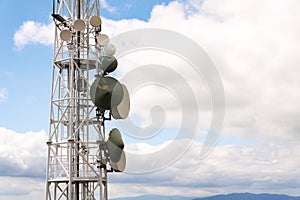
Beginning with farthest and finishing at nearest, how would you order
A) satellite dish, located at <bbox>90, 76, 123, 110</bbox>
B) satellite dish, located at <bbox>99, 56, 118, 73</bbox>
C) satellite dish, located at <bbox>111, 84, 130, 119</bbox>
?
satellite dish, located at <bbox>99, 56, 118, 73</bbox>
satellite dish, located at <bbox>111, 84, 130, 119</bbox>
satellite dish, located at <bbox>90, 76, 123, 110</bbox>

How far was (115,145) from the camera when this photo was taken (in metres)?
34.7

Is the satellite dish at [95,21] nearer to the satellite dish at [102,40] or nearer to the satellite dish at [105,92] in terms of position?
the satellite dish at [102,40]

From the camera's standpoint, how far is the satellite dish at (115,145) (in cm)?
3456

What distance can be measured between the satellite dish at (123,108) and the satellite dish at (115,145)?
123cm

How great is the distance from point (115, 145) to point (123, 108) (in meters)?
3.11

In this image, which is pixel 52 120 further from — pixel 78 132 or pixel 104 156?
pixel 104 156

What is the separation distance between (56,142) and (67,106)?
9.76 ft

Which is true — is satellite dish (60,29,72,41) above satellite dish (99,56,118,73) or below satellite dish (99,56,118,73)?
above

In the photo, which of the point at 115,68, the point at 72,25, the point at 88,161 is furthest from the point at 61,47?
the point at 88,161

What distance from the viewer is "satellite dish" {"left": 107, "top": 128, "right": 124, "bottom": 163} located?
3456cm

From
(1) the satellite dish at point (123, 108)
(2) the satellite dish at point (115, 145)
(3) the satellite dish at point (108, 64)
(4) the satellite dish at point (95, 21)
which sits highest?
(4) the satellite dish at point (95, 21)

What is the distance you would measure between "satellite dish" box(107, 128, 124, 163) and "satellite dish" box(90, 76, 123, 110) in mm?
2108

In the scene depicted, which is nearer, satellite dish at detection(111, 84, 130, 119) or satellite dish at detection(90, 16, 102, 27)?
satellite dish at detection(111, 84, 130, 119)

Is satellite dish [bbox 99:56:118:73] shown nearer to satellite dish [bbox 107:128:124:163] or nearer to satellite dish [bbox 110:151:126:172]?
satellite dish [bbox 107:128:124:163]
